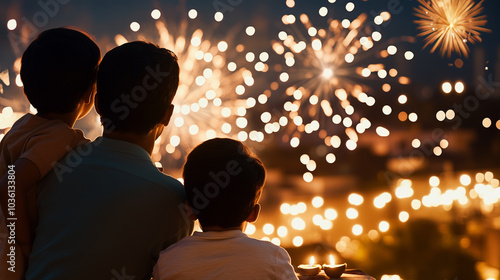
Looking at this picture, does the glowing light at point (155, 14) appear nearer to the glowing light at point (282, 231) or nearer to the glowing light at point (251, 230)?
the glowing light at point (251, 230)

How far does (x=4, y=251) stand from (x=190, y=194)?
0.39 m

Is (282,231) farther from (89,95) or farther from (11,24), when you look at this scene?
(89,95)

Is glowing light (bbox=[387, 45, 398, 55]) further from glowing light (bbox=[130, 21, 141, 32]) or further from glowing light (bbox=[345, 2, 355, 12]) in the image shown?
glowing light (bbox=[130, 21, 141, 32])

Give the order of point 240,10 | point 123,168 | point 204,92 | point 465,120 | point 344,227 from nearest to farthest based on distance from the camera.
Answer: point 123,168, point 204,92, point 240,10, point 344,227, point 465,120

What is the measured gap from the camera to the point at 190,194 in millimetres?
1167

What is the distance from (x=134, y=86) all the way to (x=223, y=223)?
357 millimetres

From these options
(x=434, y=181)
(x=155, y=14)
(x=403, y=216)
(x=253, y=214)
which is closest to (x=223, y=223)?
(x=253, y=214)

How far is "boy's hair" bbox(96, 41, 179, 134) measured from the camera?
1.10 meters

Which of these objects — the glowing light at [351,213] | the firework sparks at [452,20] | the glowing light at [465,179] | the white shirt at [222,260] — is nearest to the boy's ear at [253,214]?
the white shirt at [222,260]

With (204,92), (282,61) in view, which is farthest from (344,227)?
(204,92)

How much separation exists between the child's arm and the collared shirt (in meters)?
0.02

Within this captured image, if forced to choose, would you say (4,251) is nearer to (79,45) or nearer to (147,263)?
(147,263)

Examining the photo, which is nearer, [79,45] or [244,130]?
[79,45]

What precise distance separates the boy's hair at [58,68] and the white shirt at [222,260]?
40 cm
